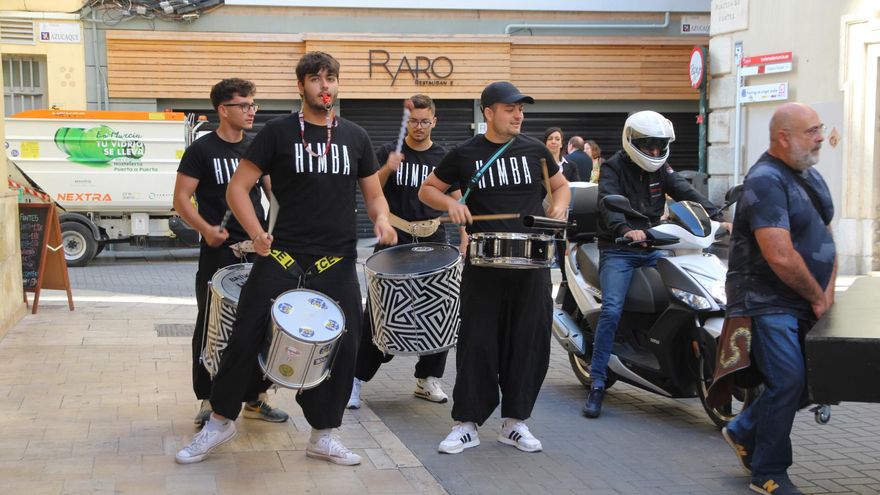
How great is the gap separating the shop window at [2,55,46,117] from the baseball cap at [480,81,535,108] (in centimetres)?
1621

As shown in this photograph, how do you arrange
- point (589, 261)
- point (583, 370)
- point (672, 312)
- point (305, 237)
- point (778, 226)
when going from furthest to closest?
1. point (583, 370)
2. point (589, 261)
3. point (672, 312)
4. point (305, 237)
5. point (778, 226)

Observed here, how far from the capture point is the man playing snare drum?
17.3 feet

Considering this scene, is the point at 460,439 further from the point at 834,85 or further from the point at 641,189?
the point at 834,85

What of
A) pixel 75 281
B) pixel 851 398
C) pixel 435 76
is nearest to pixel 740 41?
pixel 435 76

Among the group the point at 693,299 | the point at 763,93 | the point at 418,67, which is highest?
the point at 418,67

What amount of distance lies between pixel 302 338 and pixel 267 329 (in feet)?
1.11

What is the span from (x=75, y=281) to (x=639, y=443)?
10.9m

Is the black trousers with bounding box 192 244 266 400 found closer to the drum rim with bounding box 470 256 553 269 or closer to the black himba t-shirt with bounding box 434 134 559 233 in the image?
the black himba t-shirt with bounding box 434 134 559 233

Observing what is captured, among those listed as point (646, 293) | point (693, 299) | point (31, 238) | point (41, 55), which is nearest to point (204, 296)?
point (646, 293)

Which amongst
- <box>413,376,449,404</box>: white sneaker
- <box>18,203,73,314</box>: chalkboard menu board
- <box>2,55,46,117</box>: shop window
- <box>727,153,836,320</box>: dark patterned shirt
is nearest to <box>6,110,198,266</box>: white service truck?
<box>2,55,46,117</box>: shop window

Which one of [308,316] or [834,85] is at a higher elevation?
[834,85]

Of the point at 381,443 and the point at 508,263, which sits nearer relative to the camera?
the point at 508,263

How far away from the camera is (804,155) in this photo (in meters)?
4.96

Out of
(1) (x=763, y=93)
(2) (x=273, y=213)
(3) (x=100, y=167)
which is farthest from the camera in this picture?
(3) (x=100, y=167)
